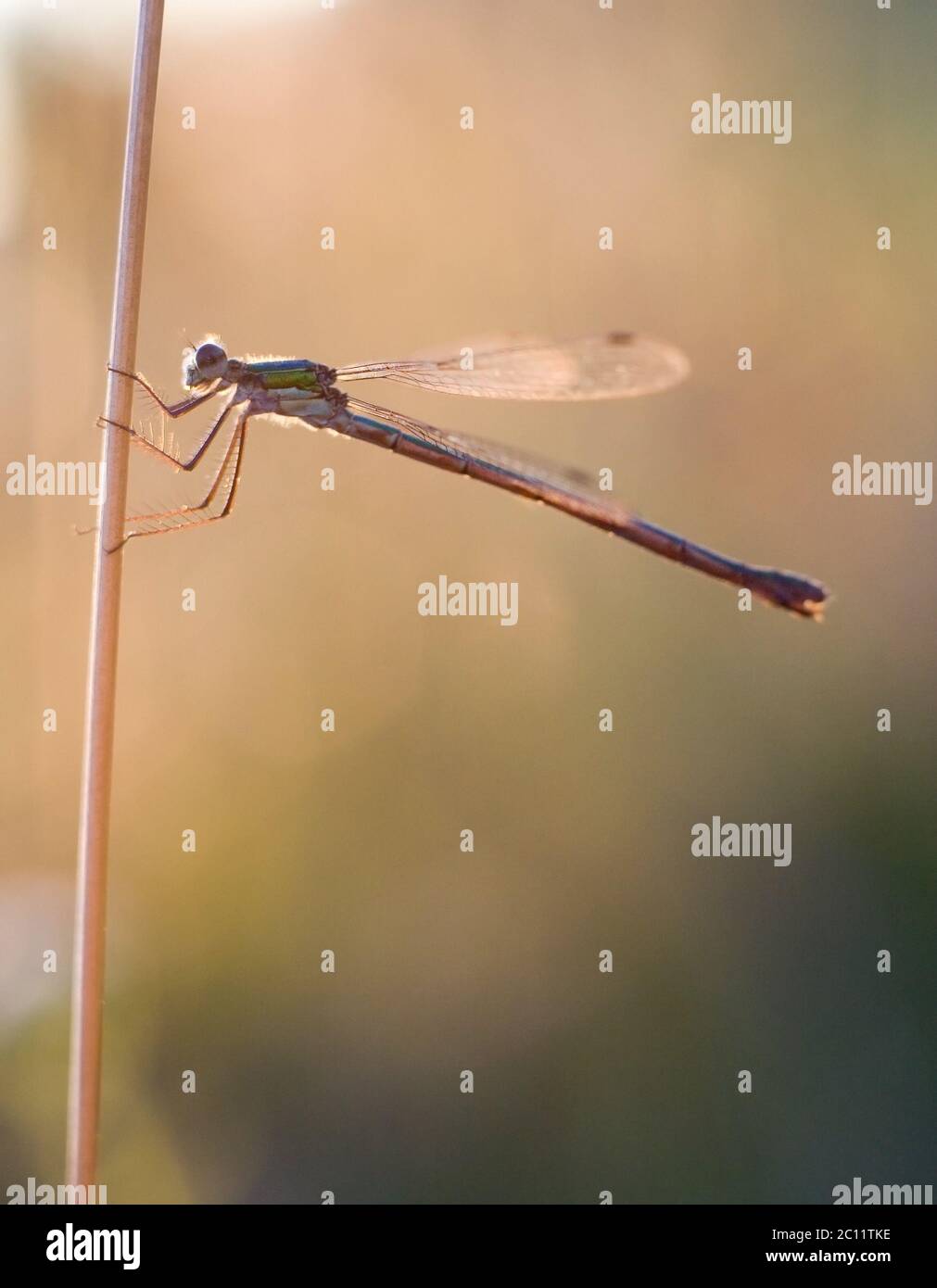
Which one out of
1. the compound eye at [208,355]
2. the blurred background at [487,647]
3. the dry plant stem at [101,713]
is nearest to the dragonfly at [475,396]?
the compound eye at [208,355]

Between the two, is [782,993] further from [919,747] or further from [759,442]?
[759,442]

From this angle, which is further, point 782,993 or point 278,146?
point 278,146

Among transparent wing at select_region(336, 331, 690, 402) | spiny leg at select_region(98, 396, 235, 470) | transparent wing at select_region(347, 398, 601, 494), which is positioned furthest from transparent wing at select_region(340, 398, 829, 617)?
spiny leg at select_region(98, 396, 235, 470)

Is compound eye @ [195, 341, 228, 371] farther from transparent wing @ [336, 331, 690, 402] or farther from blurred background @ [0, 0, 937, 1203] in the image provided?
blurred background @ [0, 0, 937, 1203]

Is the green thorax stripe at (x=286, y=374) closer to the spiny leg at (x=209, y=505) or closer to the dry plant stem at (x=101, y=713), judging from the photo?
the spiny leg at (x=209, y=505)

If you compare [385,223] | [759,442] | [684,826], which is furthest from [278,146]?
[684,826]

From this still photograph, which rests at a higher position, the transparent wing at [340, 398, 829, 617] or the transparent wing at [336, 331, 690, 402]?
the transparent wing at [336, 331, 690, 402]
